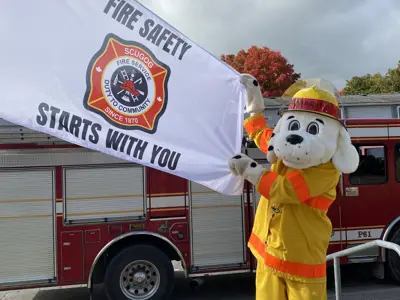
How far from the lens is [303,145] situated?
10.2 ft

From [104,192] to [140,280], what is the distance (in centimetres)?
125

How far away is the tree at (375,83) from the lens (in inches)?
1083

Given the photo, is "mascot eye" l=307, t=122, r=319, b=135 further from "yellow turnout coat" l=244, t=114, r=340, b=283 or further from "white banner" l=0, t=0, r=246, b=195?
"white banner" l=0, t=0, r=246, b=195

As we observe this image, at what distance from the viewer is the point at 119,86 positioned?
10.5ft

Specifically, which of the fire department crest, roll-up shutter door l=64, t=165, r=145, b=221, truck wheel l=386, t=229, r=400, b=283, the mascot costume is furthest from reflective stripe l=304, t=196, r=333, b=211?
Answer: truck wheel l=386, t=229, r=400, b=283

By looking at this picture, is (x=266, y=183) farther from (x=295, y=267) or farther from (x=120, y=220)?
(x=120, y=220)

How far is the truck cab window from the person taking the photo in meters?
6.55

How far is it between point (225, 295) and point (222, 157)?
12.7ft

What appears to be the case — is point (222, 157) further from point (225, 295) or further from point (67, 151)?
point (225, 295)

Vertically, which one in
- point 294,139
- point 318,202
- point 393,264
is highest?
point 294,139

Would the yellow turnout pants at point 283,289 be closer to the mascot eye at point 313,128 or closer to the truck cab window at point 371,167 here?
the mascot eye at point 313,128

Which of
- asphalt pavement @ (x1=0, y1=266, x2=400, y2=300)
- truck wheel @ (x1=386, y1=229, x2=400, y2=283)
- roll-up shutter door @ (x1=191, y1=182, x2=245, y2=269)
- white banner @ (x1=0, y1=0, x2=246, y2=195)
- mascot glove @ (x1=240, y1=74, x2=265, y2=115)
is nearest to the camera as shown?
white banner @ (x1=0, y1=0, x2=246, y2=195)

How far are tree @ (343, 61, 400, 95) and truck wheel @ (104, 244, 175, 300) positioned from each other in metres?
24.4

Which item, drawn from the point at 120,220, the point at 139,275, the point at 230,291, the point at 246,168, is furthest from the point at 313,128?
the point at 230,291
